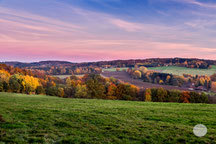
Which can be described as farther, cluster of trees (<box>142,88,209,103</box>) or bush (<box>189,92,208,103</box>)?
cluster of trees (<box>142,88,209,103</box>)

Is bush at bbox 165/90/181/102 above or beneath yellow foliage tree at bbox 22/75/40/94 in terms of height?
beneath

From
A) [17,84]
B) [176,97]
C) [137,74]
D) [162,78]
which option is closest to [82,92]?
[17,84]

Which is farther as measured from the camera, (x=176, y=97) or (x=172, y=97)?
(x=172, y=97)

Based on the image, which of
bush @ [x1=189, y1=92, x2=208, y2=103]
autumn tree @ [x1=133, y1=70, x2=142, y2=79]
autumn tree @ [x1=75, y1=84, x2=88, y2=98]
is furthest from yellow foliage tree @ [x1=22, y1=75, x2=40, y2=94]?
autumn tree @ [x1=133, y1=70, x2=142, y2=79]

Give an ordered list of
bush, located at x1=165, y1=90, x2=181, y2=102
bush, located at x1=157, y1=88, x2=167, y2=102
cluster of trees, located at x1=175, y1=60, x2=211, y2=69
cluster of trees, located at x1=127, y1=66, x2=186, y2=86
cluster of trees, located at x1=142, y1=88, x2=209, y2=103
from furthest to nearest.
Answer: cluster of trees, located at x1=175, y1=60, x2=211, y2=69 < cluster of trees, located at x1=127, y1=66, x2=186, y2=86 < bush, located at x1=157, y1=88, x2=167, y2=102 < cluster of trees, located at x1=142, y1=88, x2=209, y2=103 < bush, located at x1=165, y1=90, x2=181, y2=102

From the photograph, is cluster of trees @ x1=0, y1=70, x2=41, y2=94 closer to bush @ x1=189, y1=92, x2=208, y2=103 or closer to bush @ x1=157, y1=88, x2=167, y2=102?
bush @ x1=157, y1=88, x2=167, y2=102

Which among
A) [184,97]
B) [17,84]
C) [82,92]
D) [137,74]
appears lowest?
[184,97]

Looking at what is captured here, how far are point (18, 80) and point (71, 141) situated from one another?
214 ft

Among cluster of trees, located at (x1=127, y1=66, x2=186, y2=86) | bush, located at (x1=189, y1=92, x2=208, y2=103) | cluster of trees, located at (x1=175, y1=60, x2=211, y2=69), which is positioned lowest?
bush, located at (x1=189, y1=92, x2=208, y2=103)

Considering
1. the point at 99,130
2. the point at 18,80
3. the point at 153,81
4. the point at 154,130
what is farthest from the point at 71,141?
the point at 153,81

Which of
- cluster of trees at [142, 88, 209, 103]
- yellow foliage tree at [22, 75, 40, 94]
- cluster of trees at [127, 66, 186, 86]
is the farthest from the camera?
cluster of trees at [127, 66, 186, 86]

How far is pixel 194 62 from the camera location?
494 feet

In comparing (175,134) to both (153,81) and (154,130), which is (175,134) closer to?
(154,130)

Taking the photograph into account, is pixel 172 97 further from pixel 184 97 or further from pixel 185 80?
pixel 185 80
